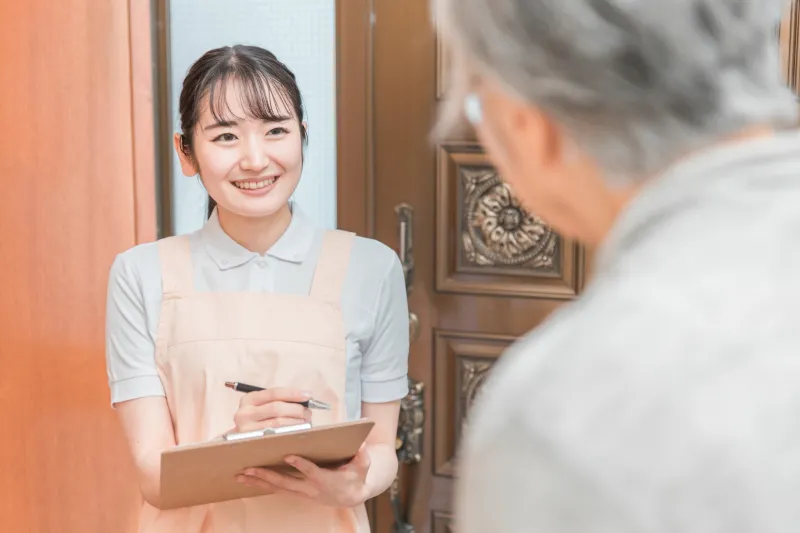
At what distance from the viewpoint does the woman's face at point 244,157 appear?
4.93 feet

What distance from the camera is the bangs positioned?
1.50 m

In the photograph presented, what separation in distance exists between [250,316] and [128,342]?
19 cm

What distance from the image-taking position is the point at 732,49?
1.97 feet

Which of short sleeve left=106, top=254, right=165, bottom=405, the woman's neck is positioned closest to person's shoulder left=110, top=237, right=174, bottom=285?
short sleeve left=106, top=254, right=165, bottom=405

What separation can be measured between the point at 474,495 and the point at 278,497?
3.42 feet

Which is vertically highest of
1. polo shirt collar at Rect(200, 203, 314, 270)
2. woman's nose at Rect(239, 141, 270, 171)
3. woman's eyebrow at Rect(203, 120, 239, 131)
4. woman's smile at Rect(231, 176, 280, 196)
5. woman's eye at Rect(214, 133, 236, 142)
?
woman's eyebrow at Rect(203, 120, 239, 131)

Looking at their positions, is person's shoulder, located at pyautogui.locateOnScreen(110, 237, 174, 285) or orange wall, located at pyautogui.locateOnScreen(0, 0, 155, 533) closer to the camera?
person's shoulder, located at pyautogui.locateOnScreen(110, 237, 174, 285)

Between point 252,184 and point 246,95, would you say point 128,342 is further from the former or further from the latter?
point 246,95

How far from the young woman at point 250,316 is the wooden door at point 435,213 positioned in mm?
616

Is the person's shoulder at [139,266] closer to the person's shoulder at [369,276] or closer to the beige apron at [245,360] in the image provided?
the beige apron at [245,360]

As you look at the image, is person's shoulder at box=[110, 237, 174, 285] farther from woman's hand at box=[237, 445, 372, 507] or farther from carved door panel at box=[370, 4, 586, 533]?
carved door panel at box=[370, 4, 586, 533]

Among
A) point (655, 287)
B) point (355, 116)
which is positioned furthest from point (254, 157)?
point (655, 287)

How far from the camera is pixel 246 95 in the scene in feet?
4.95

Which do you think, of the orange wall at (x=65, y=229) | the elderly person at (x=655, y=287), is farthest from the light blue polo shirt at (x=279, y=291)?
the elderly person at (x=655, y=287)
